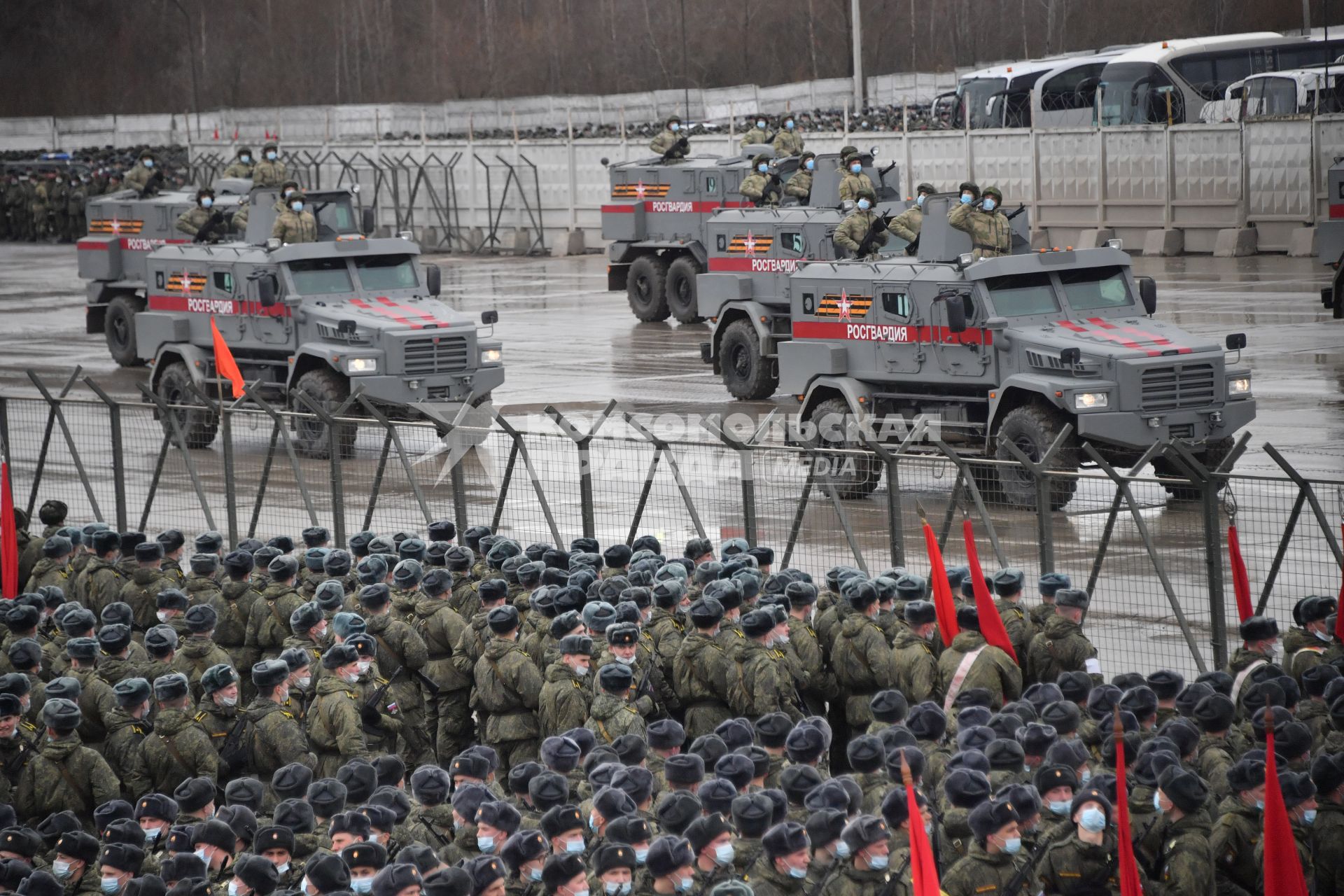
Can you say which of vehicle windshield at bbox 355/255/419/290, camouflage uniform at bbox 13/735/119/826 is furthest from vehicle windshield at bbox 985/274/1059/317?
camouflage uniform at bbox 13/735/119/826

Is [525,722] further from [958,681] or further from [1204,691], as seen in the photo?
[1204,691]

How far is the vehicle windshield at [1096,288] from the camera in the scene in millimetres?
16516

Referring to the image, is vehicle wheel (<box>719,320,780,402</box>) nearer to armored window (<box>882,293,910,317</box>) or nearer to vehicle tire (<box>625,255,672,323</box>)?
armored window (<box>882,293,910,317</box>)

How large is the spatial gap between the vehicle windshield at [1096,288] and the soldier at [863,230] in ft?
8.80

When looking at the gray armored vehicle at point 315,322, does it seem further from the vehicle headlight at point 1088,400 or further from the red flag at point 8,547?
the vehicle headlight at point 1088,400

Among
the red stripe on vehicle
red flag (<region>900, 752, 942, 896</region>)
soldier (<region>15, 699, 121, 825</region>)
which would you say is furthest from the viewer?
the red stripe on vehicle

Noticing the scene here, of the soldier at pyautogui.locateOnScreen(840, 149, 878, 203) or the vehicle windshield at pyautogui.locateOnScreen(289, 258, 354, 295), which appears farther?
the soldier at pyautogui.locateOnScreen(840, 149, 878, 203)

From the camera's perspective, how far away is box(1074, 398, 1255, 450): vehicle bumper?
49.8 feet

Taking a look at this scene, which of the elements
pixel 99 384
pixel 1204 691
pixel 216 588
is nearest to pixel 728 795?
pixel 1204 691

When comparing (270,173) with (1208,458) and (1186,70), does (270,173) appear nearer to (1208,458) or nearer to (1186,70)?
(1208,458)

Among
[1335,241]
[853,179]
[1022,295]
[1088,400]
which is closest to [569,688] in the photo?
[1088,400]

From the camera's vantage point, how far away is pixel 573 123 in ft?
170

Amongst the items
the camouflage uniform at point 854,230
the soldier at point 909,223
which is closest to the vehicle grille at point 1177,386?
the soldier at point 909,223

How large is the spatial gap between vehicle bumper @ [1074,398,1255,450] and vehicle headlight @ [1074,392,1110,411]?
65mm
